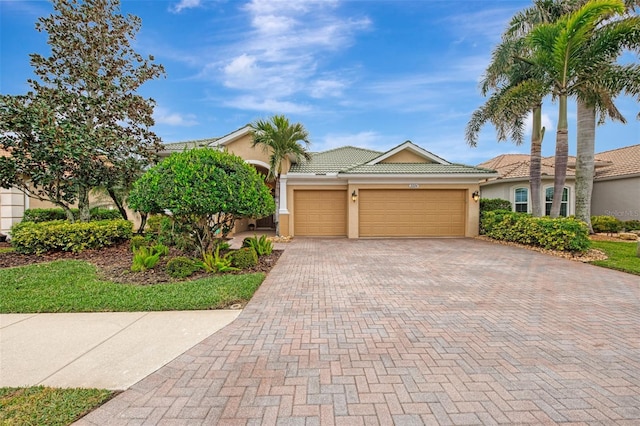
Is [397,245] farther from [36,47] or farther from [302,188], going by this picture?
[36,47]

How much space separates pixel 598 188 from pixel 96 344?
2473cm

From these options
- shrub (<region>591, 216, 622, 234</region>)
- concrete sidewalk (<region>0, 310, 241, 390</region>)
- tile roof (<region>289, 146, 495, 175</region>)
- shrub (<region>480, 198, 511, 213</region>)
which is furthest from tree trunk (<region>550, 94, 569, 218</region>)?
concrete sidewalk (<region>0, 310, 241, 390</region>)

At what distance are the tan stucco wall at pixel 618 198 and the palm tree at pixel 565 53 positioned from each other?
8.68 meters

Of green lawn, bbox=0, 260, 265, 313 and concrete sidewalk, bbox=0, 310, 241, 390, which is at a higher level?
green lawn, bbox=0, 260, 265, 313

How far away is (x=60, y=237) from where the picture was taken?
27.5ft

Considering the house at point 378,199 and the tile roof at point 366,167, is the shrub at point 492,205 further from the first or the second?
the tile roof at point 366,167

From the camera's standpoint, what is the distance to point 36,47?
9398mm

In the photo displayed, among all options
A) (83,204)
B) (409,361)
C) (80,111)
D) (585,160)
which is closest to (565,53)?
(585,160)

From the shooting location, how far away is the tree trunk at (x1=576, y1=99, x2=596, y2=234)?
1301 centimetres

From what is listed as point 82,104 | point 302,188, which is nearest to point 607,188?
point 302,188

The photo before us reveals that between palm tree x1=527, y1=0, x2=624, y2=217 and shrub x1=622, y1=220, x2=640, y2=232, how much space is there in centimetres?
756

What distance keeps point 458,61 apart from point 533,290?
10.8m

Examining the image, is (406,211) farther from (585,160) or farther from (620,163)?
(620,163)

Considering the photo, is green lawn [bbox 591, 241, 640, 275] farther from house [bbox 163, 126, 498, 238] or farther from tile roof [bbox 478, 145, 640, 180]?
tile roof [bbox 478, 145, 640, 180]
